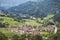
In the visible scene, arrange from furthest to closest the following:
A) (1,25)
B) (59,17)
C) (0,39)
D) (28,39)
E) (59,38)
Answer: (59,17), (1,25), (28,39), (59,38), (0,39)

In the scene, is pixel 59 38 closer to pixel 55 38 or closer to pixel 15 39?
pixel 55 38

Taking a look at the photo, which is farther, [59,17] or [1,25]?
[59,17]

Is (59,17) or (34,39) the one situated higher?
(34,39)

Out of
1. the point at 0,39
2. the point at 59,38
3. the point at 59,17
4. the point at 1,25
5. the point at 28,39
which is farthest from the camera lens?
the point at 59,17

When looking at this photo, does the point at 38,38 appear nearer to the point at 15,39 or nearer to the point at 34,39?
the point at 34,39

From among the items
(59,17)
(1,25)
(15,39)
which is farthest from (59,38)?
(59,17)

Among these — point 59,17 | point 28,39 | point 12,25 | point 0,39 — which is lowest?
point 59,17

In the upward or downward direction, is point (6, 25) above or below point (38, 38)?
below

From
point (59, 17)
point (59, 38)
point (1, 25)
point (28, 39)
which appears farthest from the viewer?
point (59, 17)

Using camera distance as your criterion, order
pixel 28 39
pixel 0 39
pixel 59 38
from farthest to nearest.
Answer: pixel 28 39 → pixel 59 38 → pixel 0 39

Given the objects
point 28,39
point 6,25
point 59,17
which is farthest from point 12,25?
point 28,39
